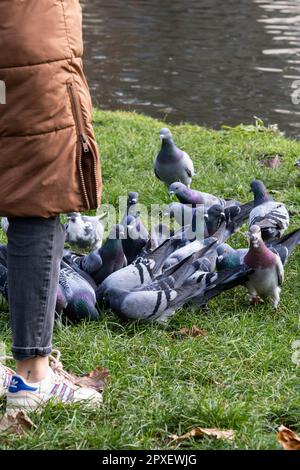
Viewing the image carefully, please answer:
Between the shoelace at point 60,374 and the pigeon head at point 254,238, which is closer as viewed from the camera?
the shoelace at point 60,374

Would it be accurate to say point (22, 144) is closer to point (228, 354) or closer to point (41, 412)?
point (41, 412)

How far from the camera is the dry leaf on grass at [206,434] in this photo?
9.74ft

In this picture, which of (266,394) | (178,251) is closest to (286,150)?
(178,251)

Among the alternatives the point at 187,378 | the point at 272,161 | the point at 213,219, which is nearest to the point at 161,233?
the point at 213,219

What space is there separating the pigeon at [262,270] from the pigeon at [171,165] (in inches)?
72.0

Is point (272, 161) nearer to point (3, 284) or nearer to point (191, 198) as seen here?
point (191, 198)

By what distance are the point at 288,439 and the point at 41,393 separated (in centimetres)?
92

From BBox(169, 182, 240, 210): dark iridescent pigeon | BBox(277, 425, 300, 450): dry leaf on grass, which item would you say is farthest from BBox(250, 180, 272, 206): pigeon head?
BBox(277, 425, 300, 450): dry leaf on grass

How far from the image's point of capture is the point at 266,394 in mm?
3404

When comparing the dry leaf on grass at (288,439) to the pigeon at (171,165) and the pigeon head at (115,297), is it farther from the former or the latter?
the pigeon at (171,165)

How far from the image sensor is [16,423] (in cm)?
298

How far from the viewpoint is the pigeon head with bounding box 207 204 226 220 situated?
16.8 feet

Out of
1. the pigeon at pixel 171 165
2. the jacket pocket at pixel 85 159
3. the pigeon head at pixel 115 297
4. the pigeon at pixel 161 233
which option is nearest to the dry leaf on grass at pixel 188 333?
the pigeon head at pixel 115 297

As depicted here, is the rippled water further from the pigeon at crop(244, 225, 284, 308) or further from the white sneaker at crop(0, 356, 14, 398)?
the white sneaker at crop(0, 356, 14, 398)
